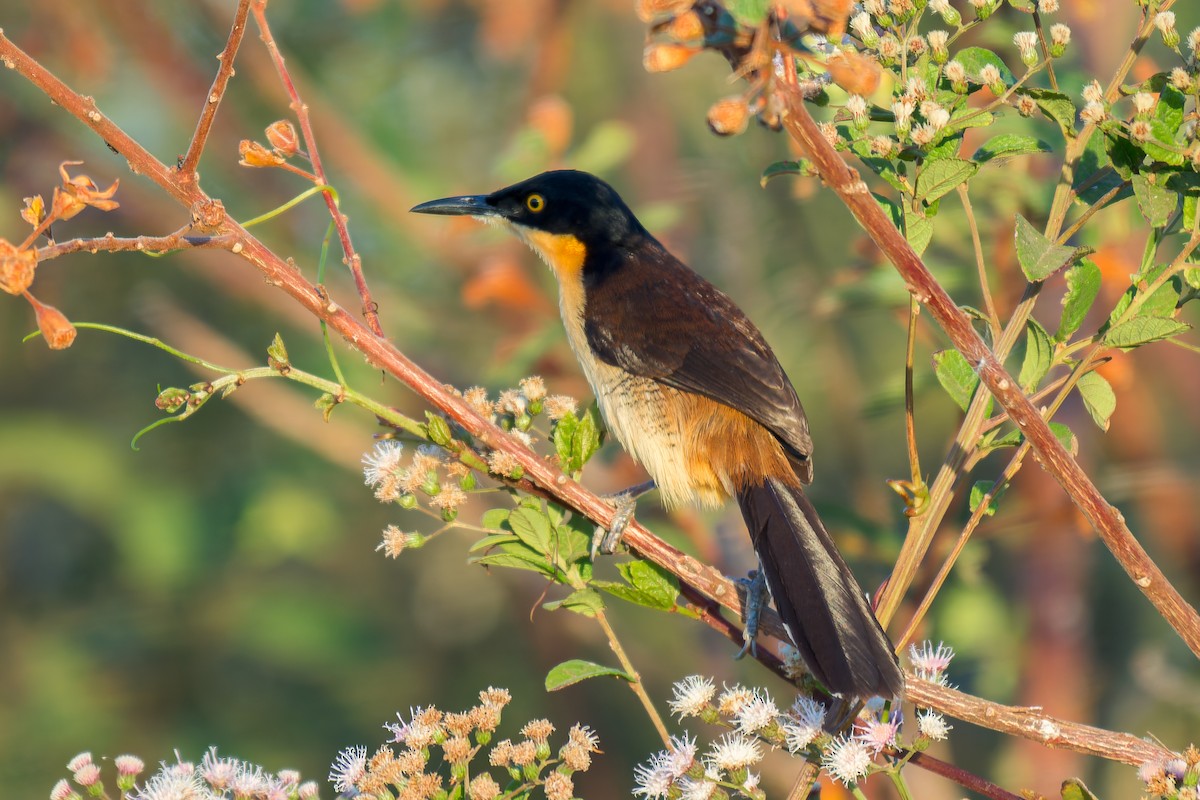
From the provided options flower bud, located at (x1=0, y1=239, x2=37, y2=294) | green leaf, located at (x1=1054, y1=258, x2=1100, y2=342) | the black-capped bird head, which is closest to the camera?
flower bud, located at (x1=0, y1=239, x2=37, y2=294)

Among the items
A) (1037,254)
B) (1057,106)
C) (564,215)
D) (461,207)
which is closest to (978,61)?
(1057,106)

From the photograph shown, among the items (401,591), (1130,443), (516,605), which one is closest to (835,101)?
(1130,443)

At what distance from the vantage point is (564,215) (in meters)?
4.03

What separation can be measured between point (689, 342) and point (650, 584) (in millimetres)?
1496

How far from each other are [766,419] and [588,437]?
118cm

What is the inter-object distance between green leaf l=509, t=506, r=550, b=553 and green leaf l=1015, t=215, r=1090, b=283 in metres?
0.86

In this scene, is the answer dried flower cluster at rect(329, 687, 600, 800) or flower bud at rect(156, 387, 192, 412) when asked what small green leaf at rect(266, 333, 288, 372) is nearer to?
flower bud at rect(156, 387, 192, 412)

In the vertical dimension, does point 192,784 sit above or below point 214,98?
below

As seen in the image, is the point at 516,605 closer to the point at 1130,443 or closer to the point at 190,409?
the point at 1130,443

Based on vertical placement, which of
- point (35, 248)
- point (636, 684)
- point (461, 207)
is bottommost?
point (636, 684)

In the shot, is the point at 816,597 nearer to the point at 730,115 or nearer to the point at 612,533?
the point at 612,533

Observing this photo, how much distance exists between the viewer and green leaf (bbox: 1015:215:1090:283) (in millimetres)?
1750

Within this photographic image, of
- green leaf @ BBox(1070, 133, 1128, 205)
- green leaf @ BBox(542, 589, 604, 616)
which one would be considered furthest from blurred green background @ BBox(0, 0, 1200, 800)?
green leaf @ BBox(542, 589, 604, 616)

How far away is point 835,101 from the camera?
2.08m
